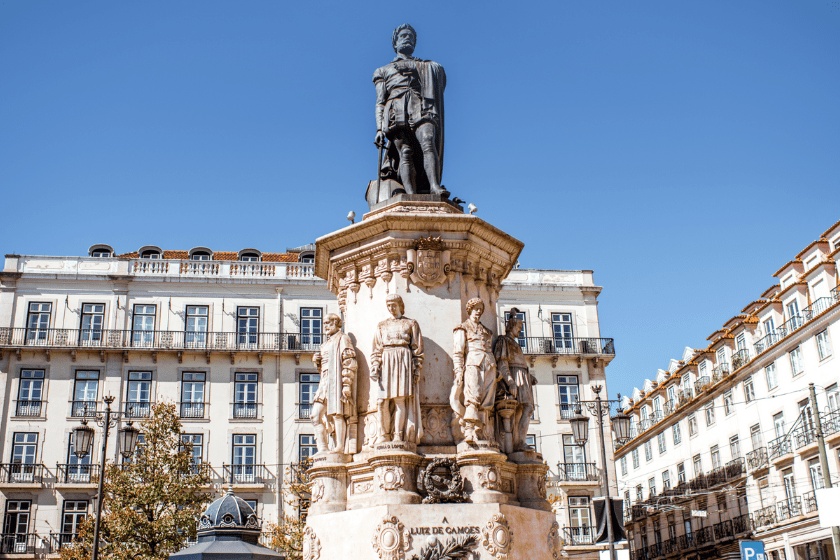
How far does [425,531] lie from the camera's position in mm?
8031

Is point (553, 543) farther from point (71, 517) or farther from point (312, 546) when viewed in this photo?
point (71, 517)


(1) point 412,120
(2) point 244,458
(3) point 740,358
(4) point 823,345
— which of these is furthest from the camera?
(3) point 740,358

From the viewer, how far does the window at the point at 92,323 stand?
39.9 m

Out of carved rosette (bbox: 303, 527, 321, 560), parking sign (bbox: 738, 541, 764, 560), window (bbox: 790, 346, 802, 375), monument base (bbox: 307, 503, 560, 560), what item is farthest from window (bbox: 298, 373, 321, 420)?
monument base (bbox: 307, 503, 560, 560)

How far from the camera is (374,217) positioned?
9539 millimetres

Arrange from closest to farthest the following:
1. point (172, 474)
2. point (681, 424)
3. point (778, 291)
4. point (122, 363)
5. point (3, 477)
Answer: point (172, 474) → point (3, 477) → point (122, 363) → point (778, 291) → point (681, 424)

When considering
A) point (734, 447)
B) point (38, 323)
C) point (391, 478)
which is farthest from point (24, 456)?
point (734, 447)

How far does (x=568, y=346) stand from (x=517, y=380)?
33901mm

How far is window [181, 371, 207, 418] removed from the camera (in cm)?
3878

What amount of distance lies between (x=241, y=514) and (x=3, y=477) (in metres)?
32.7

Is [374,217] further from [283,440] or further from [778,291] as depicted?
[778,291]

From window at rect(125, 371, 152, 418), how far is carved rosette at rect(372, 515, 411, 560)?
3247 centimetres

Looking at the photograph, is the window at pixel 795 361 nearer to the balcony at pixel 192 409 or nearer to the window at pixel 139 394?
the balcony at pixel 192 409

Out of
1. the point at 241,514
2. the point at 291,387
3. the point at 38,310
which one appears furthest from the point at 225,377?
the point at 241,514
